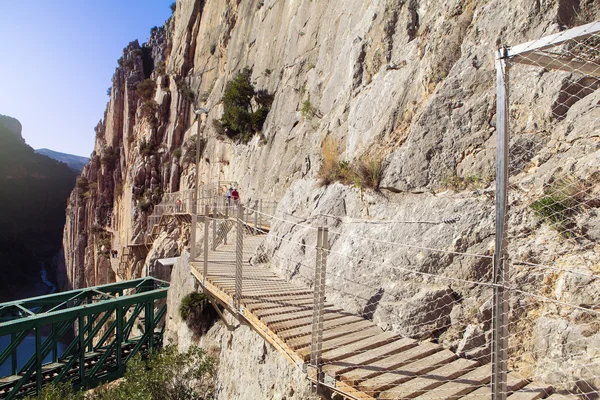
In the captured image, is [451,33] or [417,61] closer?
[451,33]

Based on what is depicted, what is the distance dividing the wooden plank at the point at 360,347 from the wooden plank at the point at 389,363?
29 cm

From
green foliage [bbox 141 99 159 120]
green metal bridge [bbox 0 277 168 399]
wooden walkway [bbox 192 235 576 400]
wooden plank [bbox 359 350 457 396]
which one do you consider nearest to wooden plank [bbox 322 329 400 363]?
wooden walkway [bbox 192 235 576 400]

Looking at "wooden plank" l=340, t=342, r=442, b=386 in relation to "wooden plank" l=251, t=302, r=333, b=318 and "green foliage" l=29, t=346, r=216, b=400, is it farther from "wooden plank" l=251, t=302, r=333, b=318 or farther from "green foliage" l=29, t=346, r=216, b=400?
"green foliage" l=29, t=346, r=216, b=400

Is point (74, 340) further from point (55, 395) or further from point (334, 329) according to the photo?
point (334, 329)

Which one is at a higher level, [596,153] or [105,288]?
[596,153]

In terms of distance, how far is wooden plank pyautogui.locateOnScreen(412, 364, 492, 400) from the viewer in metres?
3.29

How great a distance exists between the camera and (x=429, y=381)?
11.5 ft

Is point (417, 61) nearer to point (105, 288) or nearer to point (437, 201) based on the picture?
point (437, 201)

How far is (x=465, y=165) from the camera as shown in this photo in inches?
211

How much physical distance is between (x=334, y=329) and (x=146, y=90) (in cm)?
3879

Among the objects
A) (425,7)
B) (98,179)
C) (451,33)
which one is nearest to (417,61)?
(451,33)

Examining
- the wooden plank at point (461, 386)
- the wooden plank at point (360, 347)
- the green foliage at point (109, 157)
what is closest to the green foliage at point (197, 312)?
the wooden plank at point (360, 347)

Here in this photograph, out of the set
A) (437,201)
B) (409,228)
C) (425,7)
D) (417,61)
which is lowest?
(409,228)

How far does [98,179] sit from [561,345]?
147ft
